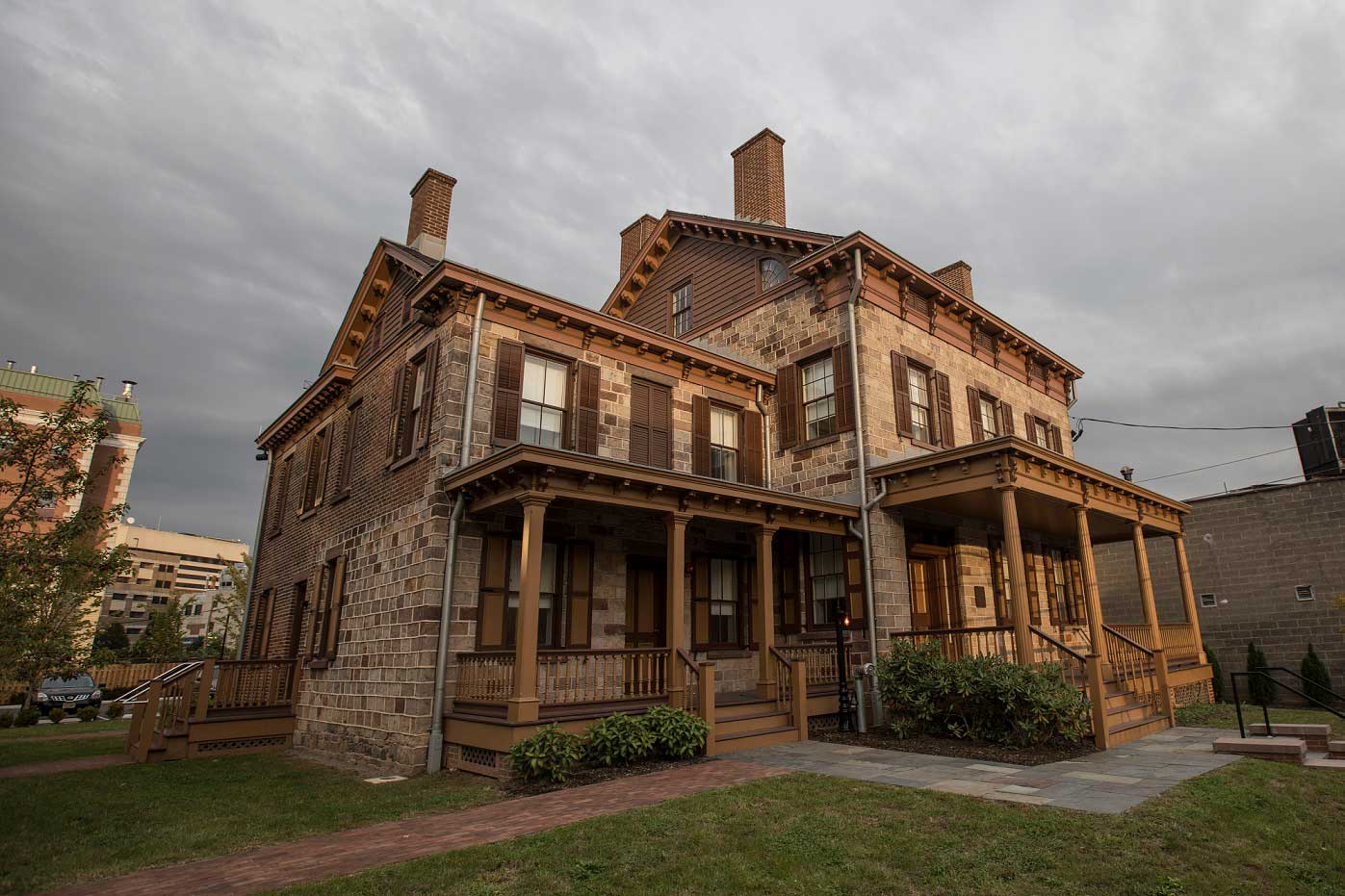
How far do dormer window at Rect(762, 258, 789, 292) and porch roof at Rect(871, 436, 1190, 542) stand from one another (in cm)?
511

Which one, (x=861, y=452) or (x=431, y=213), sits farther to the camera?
(x=431, y=213)

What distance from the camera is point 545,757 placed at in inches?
338

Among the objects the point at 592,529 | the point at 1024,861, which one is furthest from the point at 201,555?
the point at 1024,861

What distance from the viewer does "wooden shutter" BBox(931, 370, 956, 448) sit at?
49.6 feet

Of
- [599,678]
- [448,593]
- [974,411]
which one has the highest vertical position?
[974,411]

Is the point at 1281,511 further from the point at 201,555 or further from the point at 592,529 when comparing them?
the point at 201,555

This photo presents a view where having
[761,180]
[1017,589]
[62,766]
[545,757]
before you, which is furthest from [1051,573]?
[62,766]

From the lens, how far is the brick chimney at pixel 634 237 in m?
21.0

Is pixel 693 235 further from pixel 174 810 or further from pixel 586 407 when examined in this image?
pixel 174 810

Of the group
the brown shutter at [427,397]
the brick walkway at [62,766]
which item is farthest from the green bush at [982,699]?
the brick walkway at [62,766]

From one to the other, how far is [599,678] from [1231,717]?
423 inches

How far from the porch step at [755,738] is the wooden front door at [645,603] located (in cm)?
245

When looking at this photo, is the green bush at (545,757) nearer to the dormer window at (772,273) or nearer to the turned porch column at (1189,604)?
the dormer window at (772,273)

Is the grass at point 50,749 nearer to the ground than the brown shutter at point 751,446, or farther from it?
nearer to the ground
